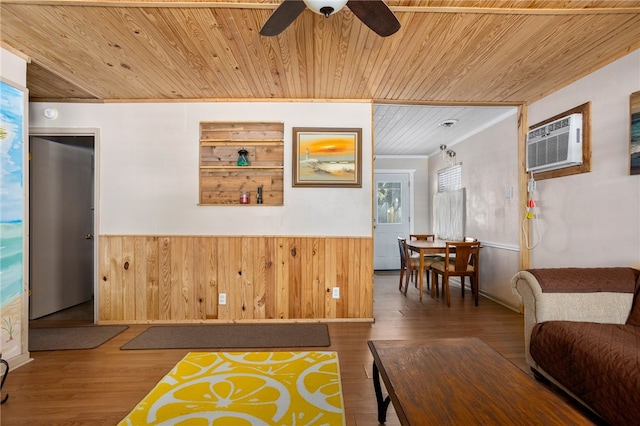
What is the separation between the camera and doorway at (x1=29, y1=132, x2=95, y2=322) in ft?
11.9

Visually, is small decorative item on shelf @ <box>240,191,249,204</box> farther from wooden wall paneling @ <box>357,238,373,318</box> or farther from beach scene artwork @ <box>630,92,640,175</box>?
beach scene artwork @ <box>630,92,640,175</box>

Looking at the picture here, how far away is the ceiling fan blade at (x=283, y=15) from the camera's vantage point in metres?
1.61

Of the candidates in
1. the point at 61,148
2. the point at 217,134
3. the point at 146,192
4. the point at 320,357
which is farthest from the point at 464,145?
the point at 61,148

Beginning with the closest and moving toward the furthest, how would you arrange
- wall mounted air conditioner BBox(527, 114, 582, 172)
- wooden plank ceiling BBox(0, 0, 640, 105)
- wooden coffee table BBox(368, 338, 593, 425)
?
wooden coffee table BBox(368, 338, 593, 425) < wooden plank ceiling BBox(0, 0, 640, 105) < wall mounted air conditioner BBox(527, 114, 582, 172)

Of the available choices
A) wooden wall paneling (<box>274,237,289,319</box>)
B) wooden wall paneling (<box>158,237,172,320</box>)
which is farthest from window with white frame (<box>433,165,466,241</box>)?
wooden wall paneling (<box>158,237,172,320</box>)

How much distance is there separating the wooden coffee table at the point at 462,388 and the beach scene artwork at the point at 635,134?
1.90 meters

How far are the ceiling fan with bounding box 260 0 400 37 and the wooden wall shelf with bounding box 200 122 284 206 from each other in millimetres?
1874

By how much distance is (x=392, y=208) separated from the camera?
6.82 meters

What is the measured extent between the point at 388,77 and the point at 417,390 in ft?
8.54

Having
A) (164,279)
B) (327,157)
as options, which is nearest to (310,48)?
(327,157)

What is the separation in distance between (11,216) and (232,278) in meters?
1.92

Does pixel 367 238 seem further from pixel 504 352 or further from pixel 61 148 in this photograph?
pixel 61 148

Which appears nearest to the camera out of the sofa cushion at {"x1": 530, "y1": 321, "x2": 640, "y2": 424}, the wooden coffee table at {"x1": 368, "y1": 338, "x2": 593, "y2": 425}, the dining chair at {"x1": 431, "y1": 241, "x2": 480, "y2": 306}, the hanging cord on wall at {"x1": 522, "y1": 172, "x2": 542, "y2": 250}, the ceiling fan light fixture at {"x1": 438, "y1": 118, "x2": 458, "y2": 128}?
the wooden coffee table at {"x1": 368, "y1": 338, "x2": 593, "y2": 425}

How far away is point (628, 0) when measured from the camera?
6.15 ft
